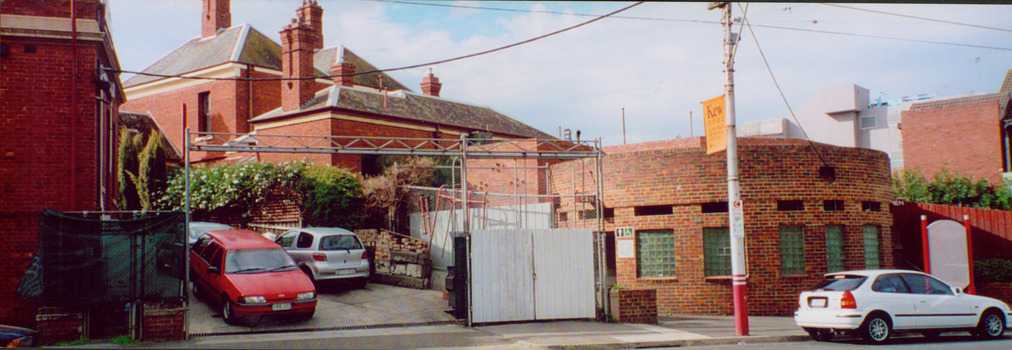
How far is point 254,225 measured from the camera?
906 inches

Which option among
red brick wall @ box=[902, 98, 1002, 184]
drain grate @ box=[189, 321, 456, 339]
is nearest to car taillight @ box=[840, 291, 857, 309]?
drain grate @ box=[189, 321, 456, 339]

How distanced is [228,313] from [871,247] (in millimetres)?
14818

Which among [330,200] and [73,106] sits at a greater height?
[73,106]

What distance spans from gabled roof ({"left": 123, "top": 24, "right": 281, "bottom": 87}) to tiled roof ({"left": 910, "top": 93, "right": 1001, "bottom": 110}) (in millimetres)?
32792

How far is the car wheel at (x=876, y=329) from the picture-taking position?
498 inches

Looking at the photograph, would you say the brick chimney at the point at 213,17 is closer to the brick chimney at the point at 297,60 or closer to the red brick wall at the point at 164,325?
the brick chimney at the point at 297,60

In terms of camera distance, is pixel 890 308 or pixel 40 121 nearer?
pixel 890 308

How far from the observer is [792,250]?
1705cm

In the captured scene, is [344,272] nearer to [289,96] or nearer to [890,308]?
[890,308]

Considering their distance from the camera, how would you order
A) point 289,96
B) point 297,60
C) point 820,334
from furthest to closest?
point 289,96
point 297,60
point 820,334

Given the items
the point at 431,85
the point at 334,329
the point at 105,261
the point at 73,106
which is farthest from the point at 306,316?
the point at 431,85

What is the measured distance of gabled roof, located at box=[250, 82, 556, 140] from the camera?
1123 inches

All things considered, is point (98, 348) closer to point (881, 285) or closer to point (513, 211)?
point (513, 211)

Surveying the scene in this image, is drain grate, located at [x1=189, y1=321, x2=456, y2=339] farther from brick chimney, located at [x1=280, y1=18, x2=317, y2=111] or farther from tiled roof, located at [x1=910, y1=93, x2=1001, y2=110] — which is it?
tiled roof, located at [x1=910, y1=93, x2=1001, y2=110]
